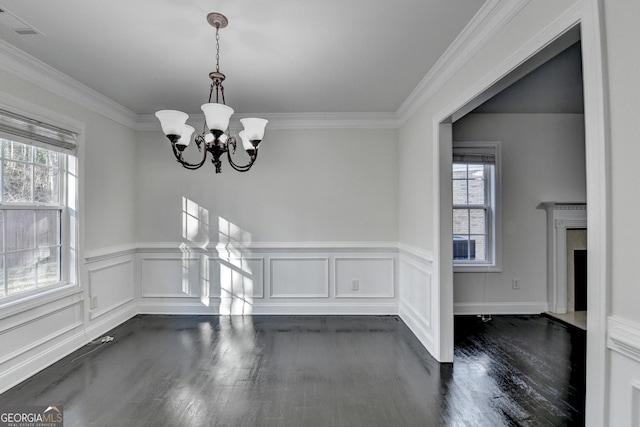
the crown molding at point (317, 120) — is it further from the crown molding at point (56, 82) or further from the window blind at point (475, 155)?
the window blind at point (475, 155)

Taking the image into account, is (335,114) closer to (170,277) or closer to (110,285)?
(170,277)

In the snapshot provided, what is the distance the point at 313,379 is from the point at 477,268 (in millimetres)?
2831

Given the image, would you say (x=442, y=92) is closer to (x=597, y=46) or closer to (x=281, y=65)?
(x=281, y=65)

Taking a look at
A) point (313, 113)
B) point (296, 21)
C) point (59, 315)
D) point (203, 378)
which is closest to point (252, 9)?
point (296, 21)

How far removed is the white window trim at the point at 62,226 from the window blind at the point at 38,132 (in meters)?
0.03

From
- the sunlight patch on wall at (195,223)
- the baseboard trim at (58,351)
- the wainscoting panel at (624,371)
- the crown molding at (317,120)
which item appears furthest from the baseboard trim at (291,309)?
the wainscoting panel at (624,371)

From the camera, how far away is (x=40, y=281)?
2.93 meters

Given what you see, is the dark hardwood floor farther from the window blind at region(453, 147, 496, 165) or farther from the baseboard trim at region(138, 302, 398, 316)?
the window blind at region(453, 147, 496, 165)

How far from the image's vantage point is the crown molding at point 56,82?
2.55 m

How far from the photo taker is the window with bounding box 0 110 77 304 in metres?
2.60

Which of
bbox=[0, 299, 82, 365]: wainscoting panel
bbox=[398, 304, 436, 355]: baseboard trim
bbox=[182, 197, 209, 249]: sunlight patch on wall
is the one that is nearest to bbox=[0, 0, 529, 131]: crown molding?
bbox=[182, 197, 209, 249]: sunlight patch on wall

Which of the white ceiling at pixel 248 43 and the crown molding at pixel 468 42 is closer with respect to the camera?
the crown molding at pixel 468 42

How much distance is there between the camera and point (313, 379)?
2.63m

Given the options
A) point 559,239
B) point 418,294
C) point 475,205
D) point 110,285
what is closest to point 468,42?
point 418,294
